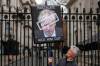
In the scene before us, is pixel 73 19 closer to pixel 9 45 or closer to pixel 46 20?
pixel 46 20

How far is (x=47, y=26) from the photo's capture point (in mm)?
11445

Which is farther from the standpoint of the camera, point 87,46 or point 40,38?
point 87,46

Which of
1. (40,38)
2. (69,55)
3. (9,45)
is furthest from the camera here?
(9,45)

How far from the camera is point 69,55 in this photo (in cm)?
809

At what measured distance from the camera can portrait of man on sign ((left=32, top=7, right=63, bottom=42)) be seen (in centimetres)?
1138

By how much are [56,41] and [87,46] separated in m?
1.70

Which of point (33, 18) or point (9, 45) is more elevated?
point (33, 18)

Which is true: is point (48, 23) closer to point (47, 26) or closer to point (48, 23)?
point (48, 23)

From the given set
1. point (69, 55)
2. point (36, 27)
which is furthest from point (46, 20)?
point (69, 55)

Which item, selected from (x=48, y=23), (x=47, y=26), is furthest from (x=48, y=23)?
(x=47, y=26)

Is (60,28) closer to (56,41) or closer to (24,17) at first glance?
(56,41)

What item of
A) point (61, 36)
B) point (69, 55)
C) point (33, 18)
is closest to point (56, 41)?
point (61, 36)

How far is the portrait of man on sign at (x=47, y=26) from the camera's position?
11383 millimetres

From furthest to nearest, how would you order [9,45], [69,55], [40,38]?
[9,45] → [40,38] → [69,55]
